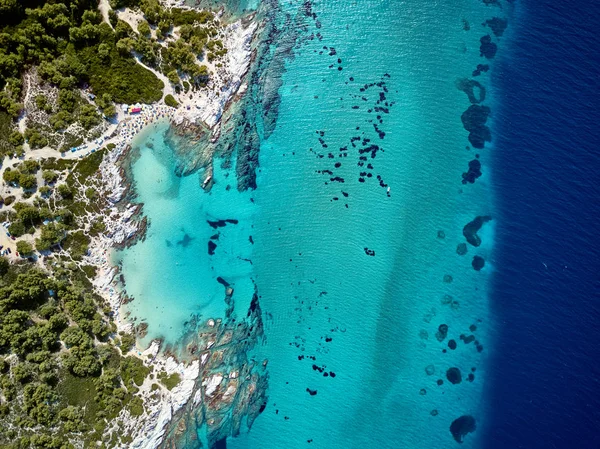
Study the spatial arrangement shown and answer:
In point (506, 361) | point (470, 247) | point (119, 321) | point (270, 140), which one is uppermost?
point (270, 140)

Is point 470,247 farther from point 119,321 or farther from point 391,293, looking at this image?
point 119,321

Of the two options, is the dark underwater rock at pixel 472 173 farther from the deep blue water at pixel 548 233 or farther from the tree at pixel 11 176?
the tree at pixel 11 176

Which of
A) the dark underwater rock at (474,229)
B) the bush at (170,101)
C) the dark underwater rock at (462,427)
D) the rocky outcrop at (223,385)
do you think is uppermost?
the bush at (170,101)

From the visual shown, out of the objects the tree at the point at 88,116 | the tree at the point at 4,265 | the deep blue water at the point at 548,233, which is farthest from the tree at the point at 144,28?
the deep blue water at the point at 548,233

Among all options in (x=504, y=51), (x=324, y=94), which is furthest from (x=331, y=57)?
(x=504, y=51)

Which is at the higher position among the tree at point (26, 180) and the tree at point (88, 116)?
the tree at point (88, 116)

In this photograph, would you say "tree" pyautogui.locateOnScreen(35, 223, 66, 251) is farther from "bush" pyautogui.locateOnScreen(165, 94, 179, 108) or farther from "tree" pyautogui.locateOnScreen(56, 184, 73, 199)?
"bush" pyautogui.locateOnScreen(165, 94, 179, 108)

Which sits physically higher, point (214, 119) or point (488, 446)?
point (214, 119)
